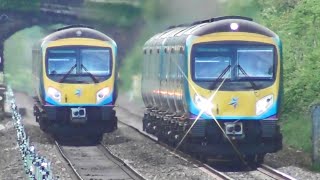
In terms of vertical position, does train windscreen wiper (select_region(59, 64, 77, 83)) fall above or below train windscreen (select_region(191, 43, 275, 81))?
below

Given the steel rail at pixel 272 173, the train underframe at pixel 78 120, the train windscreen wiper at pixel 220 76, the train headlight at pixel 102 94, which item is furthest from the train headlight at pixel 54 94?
the steel rail at pixel 272 173

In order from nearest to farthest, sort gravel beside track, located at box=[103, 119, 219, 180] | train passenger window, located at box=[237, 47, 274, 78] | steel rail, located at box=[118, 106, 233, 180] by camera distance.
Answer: steel rail, located at box=[118, 106, 233, 180] → gravel beside track, located at box=[103, 119, 219, 180] → train passenger window, located at box=[237, 47, 274, 78]

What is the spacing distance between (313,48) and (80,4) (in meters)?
24.3

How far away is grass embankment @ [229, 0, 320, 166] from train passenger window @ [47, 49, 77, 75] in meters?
5.52

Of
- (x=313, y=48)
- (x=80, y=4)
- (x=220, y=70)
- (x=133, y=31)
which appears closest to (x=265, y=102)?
(x=220, y=70)

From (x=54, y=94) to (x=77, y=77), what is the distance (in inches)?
29.0

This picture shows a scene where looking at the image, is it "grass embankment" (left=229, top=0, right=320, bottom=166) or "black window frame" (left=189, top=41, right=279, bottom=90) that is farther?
"grass embankment" (left=229, top=0, right=320, bottom=166)

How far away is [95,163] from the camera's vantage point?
2128cm

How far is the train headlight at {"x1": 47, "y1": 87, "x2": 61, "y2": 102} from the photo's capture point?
24.2 m

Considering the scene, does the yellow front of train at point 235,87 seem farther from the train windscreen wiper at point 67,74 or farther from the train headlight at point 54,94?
the train headlight at point 54,94

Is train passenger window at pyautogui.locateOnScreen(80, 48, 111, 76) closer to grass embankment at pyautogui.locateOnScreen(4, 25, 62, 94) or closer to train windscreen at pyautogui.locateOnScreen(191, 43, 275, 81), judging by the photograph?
train windscreen at pyautogui.locateOnScreen(191, 43, 275, 81)

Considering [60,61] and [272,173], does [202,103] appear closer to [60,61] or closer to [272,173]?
[272,173]

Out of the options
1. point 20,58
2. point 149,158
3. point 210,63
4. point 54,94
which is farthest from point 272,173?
point 20,58

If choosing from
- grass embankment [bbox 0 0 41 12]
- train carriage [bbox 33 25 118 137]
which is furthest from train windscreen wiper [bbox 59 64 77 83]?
grass embankment [bbox 0 0 41 12]
